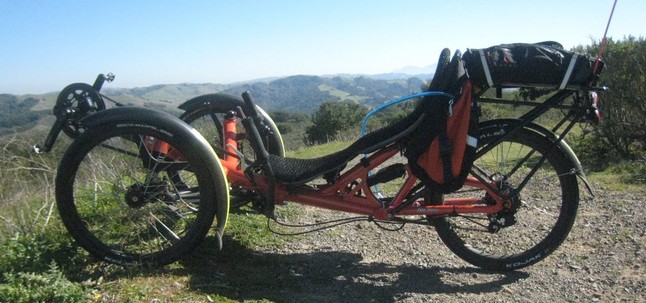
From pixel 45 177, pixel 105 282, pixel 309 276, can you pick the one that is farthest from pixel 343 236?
pixel 45 177

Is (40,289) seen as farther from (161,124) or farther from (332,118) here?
(332,118)

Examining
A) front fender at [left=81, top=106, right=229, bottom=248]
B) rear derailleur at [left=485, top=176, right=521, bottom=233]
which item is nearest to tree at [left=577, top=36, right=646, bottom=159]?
rear derailleur at [left=485, top=176, right=521, bottom=233]

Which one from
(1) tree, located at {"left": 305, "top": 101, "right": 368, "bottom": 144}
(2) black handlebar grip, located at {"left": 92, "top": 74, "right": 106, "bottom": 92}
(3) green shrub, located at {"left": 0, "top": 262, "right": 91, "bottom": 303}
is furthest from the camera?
(1) tree, located at {"left": 305, "top": 101, "right": 368, "bottom": 144}

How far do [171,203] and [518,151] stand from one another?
2782 millimetres

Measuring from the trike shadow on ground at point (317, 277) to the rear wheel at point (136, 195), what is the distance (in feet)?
0.94

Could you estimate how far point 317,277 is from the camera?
3.38 m

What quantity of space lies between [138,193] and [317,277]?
143 centimetres

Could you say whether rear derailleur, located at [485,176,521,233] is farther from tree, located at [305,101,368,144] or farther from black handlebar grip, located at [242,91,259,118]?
tree, located at [305,101,368,144]

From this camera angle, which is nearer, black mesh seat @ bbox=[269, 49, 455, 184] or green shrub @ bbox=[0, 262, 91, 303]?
green shrub @ bbox=[0, 262, 91, 303]

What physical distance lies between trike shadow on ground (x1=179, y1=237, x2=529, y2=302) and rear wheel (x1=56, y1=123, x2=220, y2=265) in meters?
0.29

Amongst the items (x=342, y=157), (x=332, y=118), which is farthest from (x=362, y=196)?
(x=332, y=118)

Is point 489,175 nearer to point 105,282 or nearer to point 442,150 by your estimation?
point 442,150

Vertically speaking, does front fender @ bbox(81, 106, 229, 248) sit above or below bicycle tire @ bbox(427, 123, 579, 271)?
above

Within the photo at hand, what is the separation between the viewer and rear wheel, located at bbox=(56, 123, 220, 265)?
3133 mm
